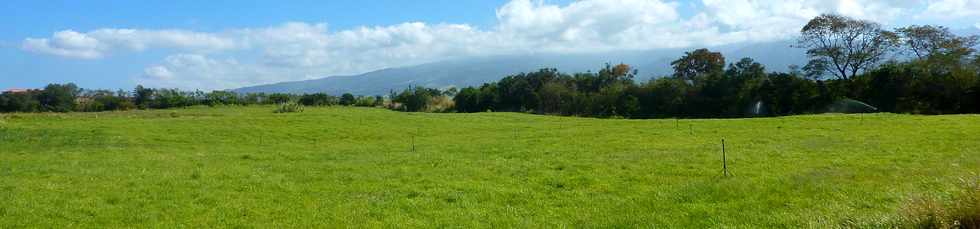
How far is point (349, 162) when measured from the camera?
59.0 ft

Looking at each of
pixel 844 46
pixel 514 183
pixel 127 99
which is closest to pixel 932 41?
pixel 844 46

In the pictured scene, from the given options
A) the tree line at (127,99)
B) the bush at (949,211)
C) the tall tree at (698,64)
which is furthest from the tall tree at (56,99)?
the bush at (949,211)

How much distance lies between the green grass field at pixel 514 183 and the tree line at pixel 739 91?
97.2 ft

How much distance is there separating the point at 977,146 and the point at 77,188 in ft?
79.3

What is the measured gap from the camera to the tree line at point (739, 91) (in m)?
50.2

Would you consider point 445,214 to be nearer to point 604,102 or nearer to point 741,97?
point 741,97

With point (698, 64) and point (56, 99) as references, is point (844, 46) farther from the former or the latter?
point (56, 99)

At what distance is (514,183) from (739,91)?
56.7 m

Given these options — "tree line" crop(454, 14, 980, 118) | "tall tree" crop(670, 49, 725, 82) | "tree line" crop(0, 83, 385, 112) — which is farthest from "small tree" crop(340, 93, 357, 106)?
"tall tree" crop(670, 49, 725, 82)

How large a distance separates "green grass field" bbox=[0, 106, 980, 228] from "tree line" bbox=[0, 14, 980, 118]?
97.2ft

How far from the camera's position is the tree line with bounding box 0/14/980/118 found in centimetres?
5016

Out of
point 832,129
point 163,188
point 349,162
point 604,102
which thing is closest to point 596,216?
point 163,188

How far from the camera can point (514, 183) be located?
42.0 ft

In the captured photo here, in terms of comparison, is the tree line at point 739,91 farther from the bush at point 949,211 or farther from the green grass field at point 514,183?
the bush at point 949,211
